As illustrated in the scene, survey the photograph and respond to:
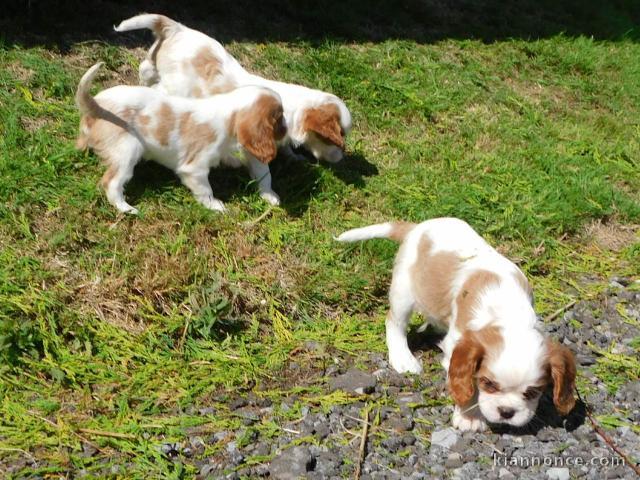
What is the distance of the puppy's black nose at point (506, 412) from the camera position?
3.51 m

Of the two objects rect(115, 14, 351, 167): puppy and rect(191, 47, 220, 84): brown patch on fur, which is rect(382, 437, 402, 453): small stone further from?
rect(191, 47, 220, 84): brown patch on fur

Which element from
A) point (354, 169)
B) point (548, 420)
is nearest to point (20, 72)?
point (354, 169)

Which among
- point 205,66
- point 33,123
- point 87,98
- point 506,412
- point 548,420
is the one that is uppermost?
point 87,98

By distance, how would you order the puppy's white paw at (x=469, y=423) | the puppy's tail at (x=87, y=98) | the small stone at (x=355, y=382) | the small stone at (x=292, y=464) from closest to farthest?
the small stone at (x=292, y=464)
the puppy's white paw at (x=469, y=423)
the small stone at (x=355, y=382)
the puppy's tail at (x=87, y=98)

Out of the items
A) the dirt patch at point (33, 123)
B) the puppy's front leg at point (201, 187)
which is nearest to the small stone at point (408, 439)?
the puppy's front leg at point (201, 187)

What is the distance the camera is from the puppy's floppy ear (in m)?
5.22

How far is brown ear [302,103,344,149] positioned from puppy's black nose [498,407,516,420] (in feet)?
9.88

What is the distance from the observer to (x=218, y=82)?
587cm

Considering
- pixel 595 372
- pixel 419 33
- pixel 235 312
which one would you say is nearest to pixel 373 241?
pixel 235 312

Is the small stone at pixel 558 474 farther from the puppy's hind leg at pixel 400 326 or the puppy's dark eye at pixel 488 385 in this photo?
the puppy's hind leg at pixel 400 326

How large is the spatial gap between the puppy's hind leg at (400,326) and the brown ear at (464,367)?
672 millimetres

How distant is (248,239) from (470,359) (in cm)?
209

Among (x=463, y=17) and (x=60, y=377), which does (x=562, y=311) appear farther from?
(x=463, y=17)

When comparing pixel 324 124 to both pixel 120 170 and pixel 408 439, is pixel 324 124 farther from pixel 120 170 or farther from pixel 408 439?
pixel 408 439
